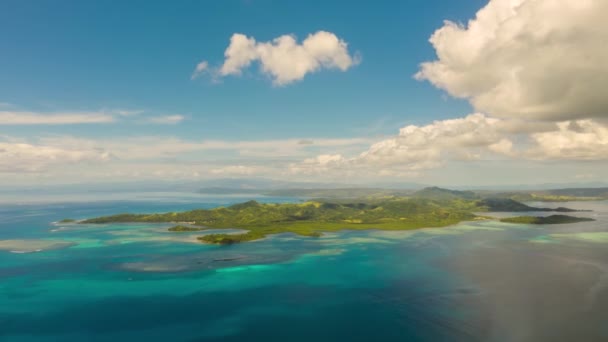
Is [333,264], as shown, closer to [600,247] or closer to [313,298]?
[313,298]

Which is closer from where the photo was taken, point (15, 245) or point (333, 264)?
point (333, 264)

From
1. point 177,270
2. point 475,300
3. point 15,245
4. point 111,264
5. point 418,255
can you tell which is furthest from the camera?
point 15,245

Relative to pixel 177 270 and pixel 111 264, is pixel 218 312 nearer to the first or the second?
pixel 177 270

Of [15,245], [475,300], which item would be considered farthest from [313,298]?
[15,245]

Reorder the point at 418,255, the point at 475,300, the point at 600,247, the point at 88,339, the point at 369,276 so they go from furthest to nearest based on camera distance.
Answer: the point at 600,247, the point at 418,255, the point at 369,276, the point at 475,300, the point at 88,339

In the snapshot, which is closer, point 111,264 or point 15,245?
point 111,264

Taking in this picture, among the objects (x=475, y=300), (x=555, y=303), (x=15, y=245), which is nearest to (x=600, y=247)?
(x=555, y=303)
